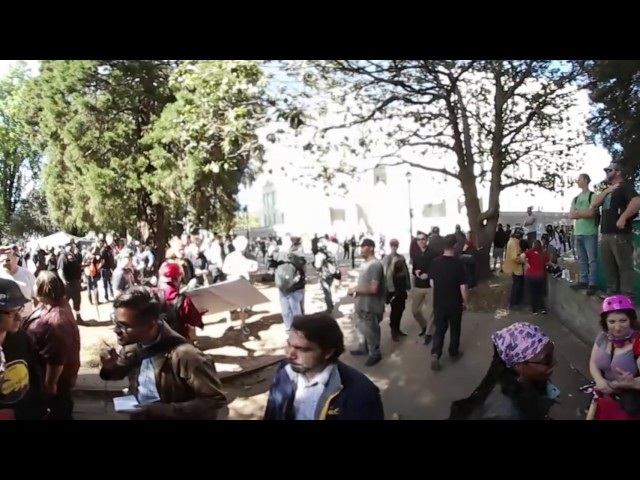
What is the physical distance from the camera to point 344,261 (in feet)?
10.4

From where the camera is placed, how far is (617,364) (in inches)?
111

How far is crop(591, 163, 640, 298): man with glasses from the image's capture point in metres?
3.00

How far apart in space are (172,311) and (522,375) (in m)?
1.79

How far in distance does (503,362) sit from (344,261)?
105 cm

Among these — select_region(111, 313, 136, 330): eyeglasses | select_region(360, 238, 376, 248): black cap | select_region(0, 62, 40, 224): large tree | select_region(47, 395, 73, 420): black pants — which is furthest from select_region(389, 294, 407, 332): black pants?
select_region(0, 62, 40, 224): large tree

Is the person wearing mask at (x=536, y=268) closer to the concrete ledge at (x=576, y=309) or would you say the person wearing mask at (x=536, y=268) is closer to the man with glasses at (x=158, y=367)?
the concrete ledge at (x=576, y=309)

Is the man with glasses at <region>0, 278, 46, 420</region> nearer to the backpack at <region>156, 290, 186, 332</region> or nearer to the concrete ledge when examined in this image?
the backpack at <region>156, 290, 186, 332</region>

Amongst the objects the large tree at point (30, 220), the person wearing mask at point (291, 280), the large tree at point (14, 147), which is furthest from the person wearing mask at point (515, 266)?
the large tree at point (14, 147)

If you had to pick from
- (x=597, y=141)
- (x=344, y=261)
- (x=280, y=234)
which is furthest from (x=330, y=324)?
(x=597, y=141)

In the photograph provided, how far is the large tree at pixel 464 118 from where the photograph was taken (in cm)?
310

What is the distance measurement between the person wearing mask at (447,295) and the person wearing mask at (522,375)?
0.54m

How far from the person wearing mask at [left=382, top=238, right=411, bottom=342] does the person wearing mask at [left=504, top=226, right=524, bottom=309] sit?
557mm

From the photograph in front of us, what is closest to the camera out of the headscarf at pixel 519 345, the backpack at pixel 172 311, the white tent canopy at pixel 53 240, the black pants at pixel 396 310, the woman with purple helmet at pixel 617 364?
the headscarf at pixel 519 345
